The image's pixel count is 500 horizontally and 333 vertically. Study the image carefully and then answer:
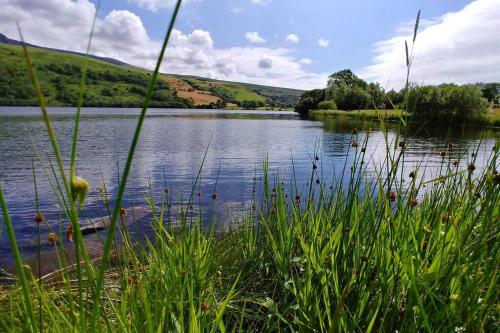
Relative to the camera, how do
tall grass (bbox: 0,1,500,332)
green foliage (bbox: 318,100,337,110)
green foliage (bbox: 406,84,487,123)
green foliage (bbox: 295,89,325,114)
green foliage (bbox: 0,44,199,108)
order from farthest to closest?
1. green foliage (bbox: 0,44,199,108)
2. green foliage (bbox: 295,89,325,114)
3. green foliage (bbox: 318,100,337,110)
4. green foliage (bbox: 406,84,487,123)
5. tall grass (bbox: 0,1,500,332)

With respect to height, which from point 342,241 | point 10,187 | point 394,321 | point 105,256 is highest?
point 105,256

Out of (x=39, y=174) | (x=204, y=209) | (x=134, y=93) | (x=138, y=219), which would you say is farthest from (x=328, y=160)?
(x=134, y=93)

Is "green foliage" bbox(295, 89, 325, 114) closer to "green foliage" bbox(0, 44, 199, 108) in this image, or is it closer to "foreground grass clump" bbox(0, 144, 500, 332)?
"green foliage" bbox(0, 44, 199, 108)

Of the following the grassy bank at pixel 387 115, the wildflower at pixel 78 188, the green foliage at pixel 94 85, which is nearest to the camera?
the wildflower at pixel 78 188

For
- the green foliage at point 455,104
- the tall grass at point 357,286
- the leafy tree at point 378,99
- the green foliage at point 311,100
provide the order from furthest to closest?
1. the green foliage at point 311,100
2. the green foliage at point 455,104
3. the leafy tree at point 378,99
4. the tall grass at point 357,286

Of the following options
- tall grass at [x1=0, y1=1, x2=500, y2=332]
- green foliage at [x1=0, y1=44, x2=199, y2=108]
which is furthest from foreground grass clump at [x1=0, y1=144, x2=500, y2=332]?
green foliage at [x1=0, y1=44, x2=199, y2=108]

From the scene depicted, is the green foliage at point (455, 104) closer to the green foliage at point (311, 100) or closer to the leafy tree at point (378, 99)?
the leafy tree at point (378, 99)

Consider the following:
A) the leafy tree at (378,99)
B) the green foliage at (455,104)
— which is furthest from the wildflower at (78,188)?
the green foliage at (455,104)

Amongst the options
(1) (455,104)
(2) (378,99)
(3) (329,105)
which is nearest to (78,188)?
(2) (378,99)

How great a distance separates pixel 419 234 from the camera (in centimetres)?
276

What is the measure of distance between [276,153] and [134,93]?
491 feet

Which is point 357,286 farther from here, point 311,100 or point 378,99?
point 311,100

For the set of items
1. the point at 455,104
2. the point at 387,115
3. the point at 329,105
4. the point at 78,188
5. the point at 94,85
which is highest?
the point at 94,85

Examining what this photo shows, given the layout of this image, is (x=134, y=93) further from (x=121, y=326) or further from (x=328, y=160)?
(x=121, y=326)
